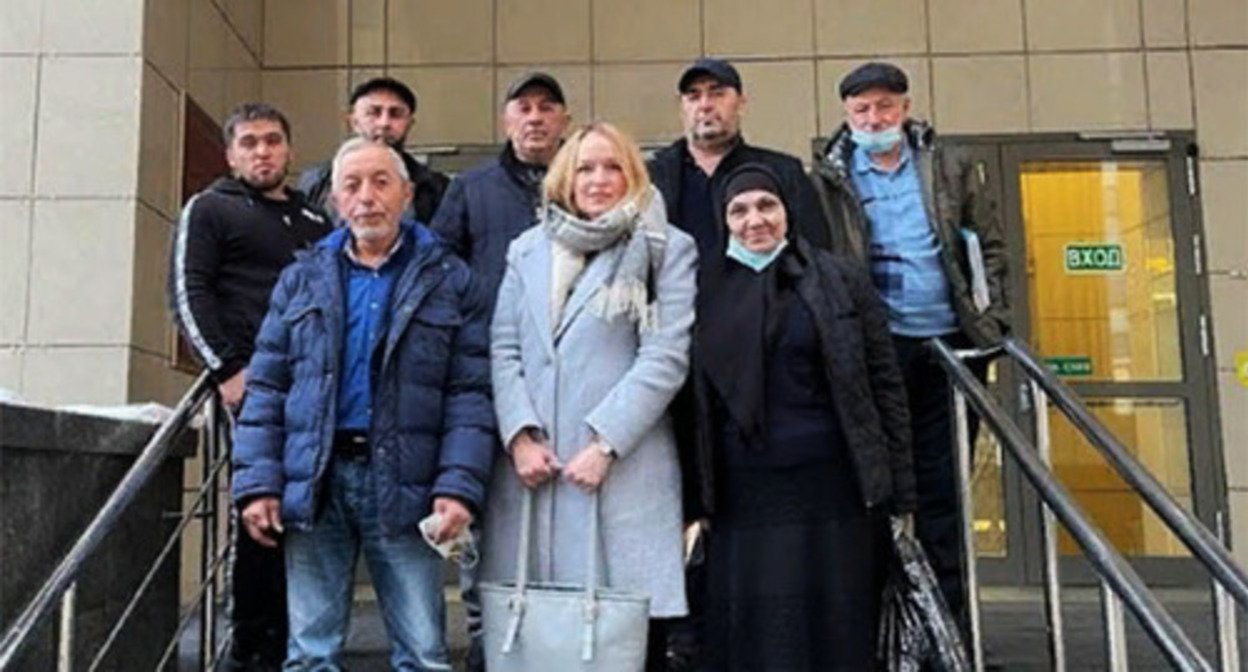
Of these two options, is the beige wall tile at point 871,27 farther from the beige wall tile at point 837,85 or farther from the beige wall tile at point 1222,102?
the beige wall tile at point 1222,102

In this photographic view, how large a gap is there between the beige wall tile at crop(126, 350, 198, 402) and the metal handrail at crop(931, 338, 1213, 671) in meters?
3.18

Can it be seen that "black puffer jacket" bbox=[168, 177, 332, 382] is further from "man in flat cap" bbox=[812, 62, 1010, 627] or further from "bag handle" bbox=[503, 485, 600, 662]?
"man in flat cap" bbox=[812, 62, 1010, 627]

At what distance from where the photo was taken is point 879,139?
130 inches

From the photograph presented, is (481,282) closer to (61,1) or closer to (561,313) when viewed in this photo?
(561,313)

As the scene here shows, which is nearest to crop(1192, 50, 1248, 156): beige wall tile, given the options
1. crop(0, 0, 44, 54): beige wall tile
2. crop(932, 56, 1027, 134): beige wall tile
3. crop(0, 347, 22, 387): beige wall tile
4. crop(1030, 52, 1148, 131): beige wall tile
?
crop(1030, 52, 1148, 131): beige wall tile

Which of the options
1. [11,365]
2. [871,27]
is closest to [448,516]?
[11,365]

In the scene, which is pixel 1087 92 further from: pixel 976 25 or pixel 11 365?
pixel 11 365

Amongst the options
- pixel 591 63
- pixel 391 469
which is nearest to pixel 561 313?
pixel 391 469

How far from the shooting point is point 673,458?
2.71 m

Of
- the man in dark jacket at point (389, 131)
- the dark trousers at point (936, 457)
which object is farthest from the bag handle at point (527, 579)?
the man in dark jacket at point (389, 131)

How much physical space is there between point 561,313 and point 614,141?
0.42m

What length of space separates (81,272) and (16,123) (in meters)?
0.69

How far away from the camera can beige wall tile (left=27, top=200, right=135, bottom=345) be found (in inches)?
184

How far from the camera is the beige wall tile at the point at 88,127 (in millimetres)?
4758
